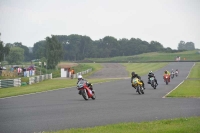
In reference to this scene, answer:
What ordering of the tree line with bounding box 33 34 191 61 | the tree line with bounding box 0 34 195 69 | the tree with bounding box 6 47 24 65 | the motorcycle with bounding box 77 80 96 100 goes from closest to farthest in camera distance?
→ the motorcycle with bounding box 77 80 96 100 → the tree with bounding box 6 47 24 65 → the tree line with bounding box 0 34 195 69 → the tree line with bounding box 33 34 191 61

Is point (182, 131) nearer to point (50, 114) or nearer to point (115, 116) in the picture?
point (115, 116)

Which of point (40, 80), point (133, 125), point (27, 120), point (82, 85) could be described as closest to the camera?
point (133, 125)

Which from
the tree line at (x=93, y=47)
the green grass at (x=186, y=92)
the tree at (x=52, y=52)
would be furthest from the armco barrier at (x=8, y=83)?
the tree line at (x=93, y=47)

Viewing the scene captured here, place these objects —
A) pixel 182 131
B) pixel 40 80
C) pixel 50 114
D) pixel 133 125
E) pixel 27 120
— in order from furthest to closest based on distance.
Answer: pixel 40 80 → pixel 50 114 → pixel 27 120 → pixel 133 125 → pixel 182 131

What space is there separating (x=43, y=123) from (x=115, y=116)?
2.69 m

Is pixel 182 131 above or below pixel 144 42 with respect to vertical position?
below

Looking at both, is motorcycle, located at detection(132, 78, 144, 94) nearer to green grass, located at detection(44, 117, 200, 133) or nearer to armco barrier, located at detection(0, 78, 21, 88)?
green grass, located at detection(44, 117, 200, 133)

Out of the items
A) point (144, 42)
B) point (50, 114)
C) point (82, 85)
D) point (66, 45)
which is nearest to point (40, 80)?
point (82, 85)

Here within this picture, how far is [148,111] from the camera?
14.2m

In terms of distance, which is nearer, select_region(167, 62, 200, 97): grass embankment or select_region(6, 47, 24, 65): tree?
select_region(167, 62, 200, 97): grass embankment

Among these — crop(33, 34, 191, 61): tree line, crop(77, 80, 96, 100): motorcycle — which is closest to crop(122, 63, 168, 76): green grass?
crop(77, 80, 96, 100): motorcycle

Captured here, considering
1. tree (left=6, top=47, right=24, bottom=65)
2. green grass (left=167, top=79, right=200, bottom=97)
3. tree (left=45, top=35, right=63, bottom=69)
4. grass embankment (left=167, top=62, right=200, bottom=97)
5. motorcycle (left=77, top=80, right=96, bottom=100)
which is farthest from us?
tree (left=6, top=47, right=24, bottom=65)

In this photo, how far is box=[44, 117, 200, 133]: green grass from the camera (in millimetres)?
9680

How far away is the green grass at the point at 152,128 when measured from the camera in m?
9.68
